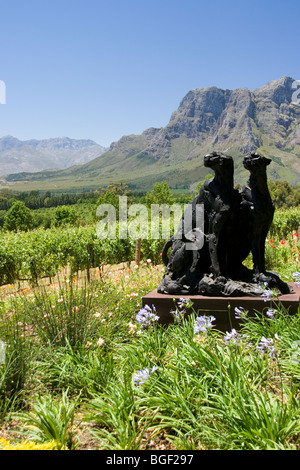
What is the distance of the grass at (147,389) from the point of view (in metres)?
2.52

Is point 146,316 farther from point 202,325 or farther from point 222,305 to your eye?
point 222,305

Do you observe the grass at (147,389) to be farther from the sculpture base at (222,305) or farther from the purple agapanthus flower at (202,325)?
the sculpture base at (222,305)

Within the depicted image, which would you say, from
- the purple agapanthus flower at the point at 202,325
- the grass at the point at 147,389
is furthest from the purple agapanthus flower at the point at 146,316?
the purple agapanthus flower at the point at 202,325

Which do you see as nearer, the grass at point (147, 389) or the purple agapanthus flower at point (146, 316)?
the grass at point (147, 389)

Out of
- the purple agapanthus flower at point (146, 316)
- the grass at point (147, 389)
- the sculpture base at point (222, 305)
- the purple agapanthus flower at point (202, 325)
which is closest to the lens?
the grass at point (147, 389)

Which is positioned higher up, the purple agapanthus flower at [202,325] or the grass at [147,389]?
the purple agapanthus flower at [202,325]

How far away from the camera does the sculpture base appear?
454cm

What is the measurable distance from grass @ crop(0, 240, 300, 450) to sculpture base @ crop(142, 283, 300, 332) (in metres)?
0.50

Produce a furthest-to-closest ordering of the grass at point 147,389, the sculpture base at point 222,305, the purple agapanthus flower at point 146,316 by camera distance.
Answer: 1. the sculpture base at point 222,305
2. the purple agapanthus flower at point 146,316
3. the grass at point 147,389

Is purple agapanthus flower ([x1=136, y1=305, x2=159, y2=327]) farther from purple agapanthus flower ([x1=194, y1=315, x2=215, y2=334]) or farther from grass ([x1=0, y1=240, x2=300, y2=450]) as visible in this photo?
purple agapanthus flower ([x1=194, y1=315, x2=215, y2=334])

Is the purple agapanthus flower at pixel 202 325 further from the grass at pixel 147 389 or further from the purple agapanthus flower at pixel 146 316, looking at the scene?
the purple agapanthus flower at pixel 146 316

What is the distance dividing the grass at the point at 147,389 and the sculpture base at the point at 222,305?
0.50 m

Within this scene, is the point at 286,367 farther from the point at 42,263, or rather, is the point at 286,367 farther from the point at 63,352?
the point at 42,263

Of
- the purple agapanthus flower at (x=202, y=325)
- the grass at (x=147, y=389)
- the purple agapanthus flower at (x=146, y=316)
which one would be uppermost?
the purple agapanthus flower at (x=202, y=325)
